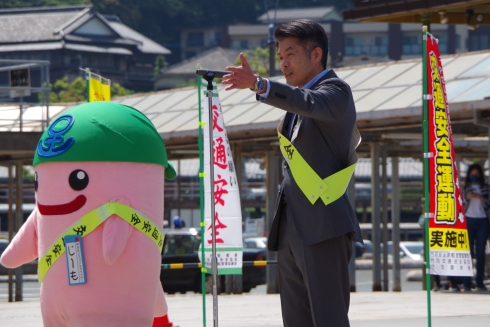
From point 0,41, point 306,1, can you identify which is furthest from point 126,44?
point 306,1

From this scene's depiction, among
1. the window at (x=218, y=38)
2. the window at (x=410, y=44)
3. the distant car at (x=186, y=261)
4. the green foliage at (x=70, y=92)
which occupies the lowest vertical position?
the distant car at (x=186, y=261)

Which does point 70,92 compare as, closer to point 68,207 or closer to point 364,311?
point 364,311

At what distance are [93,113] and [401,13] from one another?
7.15 meters

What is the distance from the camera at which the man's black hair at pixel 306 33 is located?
4.73 m

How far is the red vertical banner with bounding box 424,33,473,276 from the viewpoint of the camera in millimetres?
7473

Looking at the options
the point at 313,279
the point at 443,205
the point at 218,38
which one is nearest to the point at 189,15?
the point at 218,38

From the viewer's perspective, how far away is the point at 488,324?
869 cm

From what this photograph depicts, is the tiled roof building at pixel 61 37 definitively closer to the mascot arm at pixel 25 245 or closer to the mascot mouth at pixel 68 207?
the mascot arm at pixel 25 245

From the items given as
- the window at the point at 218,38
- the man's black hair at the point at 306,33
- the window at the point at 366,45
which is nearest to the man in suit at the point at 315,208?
the man's black hair at the point at 306,33

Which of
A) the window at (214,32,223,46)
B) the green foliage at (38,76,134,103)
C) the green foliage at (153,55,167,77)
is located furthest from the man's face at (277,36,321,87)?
the window at (214,32,223,46)

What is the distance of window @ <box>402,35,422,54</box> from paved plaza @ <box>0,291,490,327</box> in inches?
2843

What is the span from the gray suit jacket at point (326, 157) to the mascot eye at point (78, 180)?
3.79 feet

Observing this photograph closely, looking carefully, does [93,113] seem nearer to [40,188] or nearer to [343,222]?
[40,188]

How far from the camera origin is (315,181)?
4.68m
